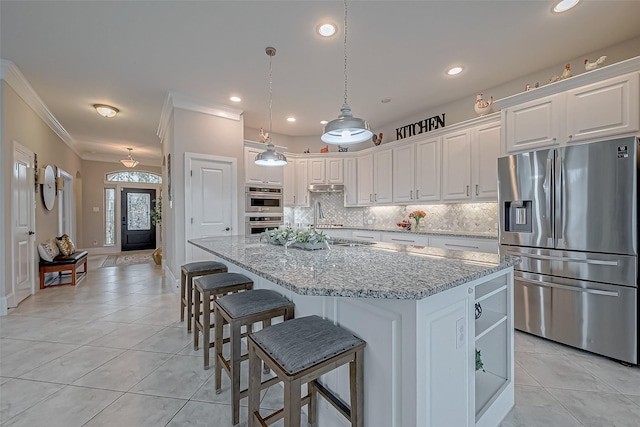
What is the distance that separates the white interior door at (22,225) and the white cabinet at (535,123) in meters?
5.95

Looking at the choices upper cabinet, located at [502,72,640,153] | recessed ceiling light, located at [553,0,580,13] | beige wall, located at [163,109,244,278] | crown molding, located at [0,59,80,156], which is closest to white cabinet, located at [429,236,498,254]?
upper cabinet, located at [502,72,640,153]

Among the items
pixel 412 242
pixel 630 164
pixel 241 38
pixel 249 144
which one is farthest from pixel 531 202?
pixel 249 144

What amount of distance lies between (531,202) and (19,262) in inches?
241

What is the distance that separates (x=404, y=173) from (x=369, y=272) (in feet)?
11.6

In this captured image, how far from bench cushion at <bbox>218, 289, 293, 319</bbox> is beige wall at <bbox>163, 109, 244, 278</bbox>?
8.66 ft

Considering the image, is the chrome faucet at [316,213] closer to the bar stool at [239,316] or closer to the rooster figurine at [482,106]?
the rooster figurine at [482,106]

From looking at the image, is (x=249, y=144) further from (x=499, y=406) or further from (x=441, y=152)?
(x=499, y=406)

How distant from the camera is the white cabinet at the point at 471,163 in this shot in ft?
11.3

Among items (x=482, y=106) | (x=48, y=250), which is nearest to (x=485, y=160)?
(x=482, y=106)

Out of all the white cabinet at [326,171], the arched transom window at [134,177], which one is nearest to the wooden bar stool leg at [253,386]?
the white cabinet at [326,171]

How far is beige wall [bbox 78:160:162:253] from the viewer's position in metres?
7.46

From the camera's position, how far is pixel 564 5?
219cm

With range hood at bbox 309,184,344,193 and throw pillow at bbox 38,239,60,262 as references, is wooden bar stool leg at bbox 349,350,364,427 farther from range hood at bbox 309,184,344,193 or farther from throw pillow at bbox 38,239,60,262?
throw pillow at bbox 38,239,60,262

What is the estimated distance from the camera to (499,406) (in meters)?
1.55
